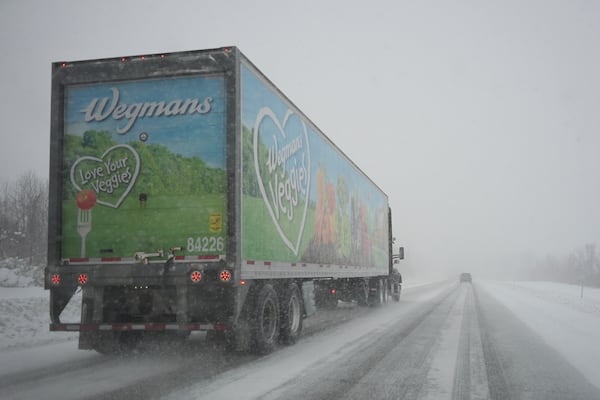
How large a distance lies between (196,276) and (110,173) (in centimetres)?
211

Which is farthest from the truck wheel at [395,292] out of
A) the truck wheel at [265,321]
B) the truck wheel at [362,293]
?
the truck wheel at [265,321]

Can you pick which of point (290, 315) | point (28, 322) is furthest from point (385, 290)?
point (28, 322)

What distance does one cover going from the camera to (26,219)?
4622 centimetres

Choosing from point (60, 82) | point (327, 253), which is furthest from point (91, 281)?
point (327, 253)

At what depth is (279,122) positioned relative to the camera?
9.81 metres

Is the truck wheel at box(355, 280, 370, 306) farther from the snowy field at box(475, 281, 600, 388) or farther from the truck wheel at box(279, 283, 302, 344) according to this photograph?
the truck wheel at box(279, 283, 302, 344)

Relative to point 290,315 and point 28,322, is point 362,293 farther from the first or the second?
point 28,322

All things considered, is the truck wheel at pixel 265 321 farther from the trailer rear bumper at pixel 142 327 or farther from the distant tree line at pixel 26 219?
the distant tree line at pixel 26 219

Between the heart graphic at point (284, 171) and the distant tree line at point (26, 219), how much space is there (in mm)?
30019

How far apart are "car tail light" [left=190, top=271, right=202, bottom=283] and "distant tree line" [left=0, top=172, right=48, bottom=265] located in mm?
31657

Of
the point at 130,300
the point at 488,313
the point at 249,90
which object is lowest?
the point at 488,313

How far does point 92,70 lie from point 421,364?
672 centimetres

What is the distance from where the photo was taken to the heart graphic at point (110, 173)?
26.7 feet

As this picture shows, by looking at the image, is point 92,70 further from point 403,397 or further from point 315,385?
point 403,397
